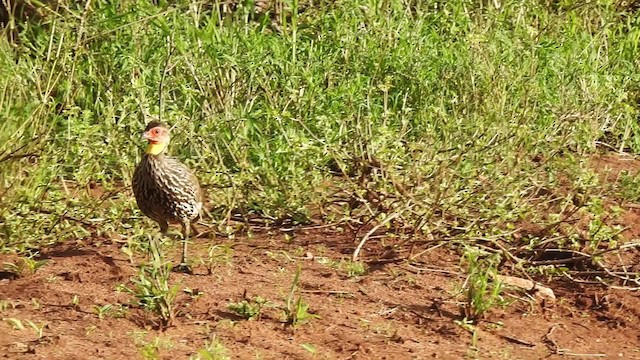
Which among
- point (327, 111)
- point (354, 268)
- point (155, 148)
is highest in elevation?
point (155, 148)

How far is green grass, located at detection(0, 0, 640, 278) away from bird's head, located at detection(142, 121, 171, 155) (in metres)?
0.44

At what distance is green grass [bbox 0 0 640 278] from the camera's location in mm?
6715

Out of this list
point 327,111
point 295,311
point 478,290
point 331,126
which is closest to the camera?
point 295,311

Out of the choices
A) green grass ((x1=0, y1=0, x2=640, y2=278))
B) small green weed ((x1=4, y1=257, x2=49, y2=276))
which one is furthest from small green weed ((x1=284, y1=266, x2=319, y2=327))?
small green weed ((x1=4, y1=257, x2=49, y2=276))

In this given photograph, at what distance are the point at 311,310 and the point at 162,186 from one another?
1.17m

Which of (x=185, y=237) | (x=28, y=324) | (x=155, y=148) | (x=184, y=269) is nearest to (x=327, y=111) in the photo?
(x=155, y=148)

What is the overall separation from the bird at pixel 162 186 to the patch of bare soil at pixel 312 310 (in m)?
0.19

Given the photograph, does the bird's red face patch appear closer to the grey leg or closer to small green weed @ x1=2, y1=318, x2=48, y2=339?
the grey leg

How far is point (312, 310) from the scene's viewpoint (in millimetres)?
5730

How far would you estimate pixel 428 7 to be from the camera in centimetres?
992

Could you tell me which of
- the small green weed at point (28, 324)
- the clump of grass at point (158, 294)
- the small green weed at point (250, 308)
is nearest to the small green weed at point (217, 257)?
the small green weed at point (250, 308)

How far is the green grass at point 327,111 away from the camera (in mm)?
6715

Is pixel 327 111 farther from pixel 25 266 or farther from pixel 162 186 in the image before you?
pixel 25 266

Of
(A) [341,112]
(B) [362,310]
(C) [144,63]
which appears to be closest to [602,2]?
(A) [341,112]
